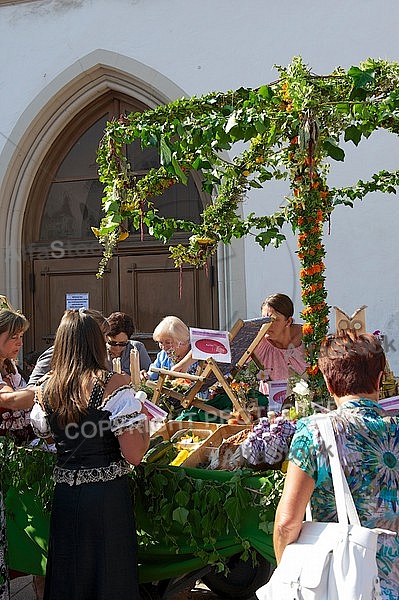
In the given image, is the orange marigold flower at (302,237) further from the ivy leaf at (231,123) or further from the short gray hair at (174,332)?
the short gray hair at (174,332)

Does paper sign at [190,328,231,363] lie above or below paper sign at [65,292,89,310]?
below

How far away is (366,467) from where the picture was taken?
2.12m

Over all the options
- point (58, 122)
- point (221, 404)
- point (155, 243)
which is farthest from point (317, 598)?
point (58, 122)

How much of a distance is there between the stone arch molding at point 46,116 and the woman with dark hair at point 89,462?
438 centimetres

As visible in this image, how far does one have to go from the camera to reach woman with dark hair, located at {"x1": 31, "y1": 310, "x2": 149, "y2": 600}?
2898 mm

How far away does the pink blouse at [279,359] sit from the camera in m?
4.49

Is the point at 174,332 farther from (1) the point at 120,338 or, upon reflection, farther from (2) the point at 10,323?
(2) the point at 10,323

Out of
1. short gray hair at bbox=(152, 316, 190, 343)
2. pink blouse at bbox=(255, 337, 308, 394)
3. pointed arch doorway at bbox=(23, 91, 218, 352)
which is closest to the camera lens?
pink blouse at bbox=(255, 337, 308, 394)

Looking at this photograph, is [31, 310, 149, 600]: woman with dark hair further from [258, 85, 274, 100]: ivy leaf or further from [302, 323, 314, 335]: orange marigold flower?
[258, 85, 274, 100]: ivy leaf

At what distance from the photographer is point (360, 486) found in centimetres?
212

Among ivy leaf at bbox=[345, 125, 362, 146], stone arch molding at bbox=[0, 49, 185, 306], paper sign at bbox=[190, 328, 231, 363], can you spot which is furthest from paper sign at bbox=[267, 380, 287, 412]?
stone arch molding at bbox=[0, 49, 185, 306]

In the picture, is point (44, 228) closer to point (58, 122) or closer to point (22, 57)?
point (58, 122)

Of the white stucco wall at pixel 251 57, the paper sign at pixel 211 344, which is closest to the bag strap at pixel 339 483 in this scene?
the paper sign at pixel 211 344

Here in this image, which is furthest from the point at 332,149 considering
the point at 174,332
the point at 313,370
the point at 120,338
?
the point at 120,338
